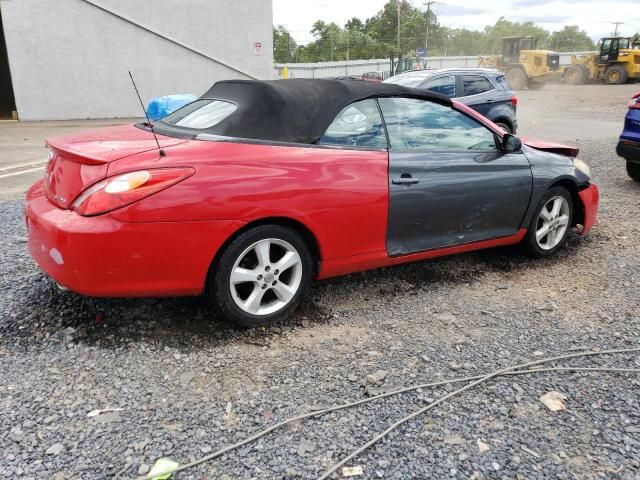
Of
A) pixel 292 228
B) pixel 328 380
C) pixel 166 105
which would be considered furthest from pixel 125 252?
pixel 166 105

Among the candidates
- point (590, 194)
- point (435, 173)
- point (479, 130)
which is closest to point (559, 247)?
point (590, 194)

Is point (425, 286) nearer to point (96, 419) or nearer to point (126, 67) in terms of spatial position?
point (96, 419)

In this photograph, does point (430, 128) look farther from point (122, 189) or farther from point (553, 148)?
point (122, 189)

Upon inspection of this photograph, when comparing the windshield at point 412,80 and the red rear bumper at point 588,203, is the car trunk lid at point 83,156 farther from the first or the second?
the windshield at point 412,80

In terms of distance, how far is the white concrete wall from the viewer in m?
16.0

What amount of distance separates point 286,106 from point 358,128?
1.68ft

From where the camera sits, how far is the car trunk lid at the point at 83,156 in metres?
2.90

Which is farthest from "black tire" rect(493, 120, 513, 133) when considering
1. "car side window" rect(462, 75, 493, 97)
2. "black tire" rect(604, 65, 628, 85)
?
"black tire" rect(604, 65, 628, 85)

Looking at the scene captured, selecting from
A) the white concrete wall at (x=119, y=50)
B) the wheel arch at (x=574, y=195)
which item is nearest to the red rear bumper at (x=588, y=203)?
the wheel arch at (x=574, y=195)

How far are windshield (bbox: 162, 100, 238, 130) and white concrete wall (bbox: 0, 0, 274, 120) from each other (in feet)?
47.3

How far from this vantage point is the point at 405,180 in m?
3.64

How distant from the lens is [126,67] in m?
17.1

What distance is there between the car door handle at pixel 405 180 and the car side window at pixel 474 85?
7781 millimetres

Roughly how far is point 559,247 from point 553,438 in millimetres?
2728
